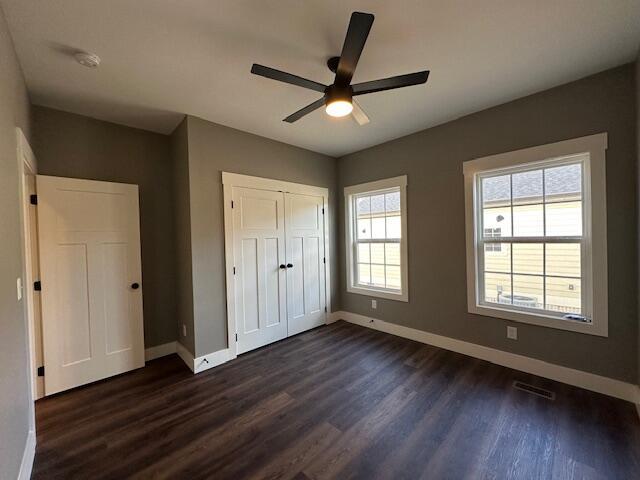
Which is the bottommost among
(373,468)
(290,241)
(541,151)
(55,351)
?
(373,468)

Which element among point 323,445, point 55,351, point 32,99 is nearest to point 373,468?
point 323,445

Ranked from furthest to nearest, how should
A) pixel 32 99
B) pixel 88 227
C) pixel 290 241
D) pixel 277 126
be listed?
pixel 290 241, pixel 277 126, pixel 88 227, pixel 32 99

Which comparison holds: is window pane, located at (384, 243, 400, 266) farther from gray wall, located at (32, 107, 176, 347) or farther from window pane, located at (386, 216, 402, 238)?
gray wall, located at (32, 107, 176, 347)

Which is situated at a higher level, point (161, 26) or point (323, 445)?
point (161, 26)

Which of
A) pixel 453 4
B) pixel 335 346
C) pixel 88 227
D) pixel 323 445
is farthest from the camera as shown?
pixel 335 346

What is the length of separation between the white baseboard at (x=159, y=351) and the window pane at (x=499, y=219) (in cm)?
377

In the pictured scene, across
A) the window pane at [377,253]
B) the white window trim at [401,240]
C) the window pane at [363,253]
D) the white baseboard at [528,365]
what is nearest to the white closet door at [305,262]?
the white window trim at [401,240]

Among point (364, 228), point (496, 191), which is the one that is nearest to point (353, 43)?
point (496, 191)

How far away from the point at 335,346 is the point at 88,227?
2.86 m

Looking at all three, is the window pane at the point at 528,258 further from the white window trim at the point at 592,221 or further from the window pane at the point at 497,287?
the white window trim at the point at 592,221

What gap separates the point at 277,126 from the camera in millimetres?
3023

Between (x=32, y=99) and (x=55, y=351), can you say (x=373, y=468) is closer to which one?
(x=55, y=351)

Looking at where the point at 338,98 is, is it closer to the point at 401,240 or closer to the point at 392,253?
the point at 401,240

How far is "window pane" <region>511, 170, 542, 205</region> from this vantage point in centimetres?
251
